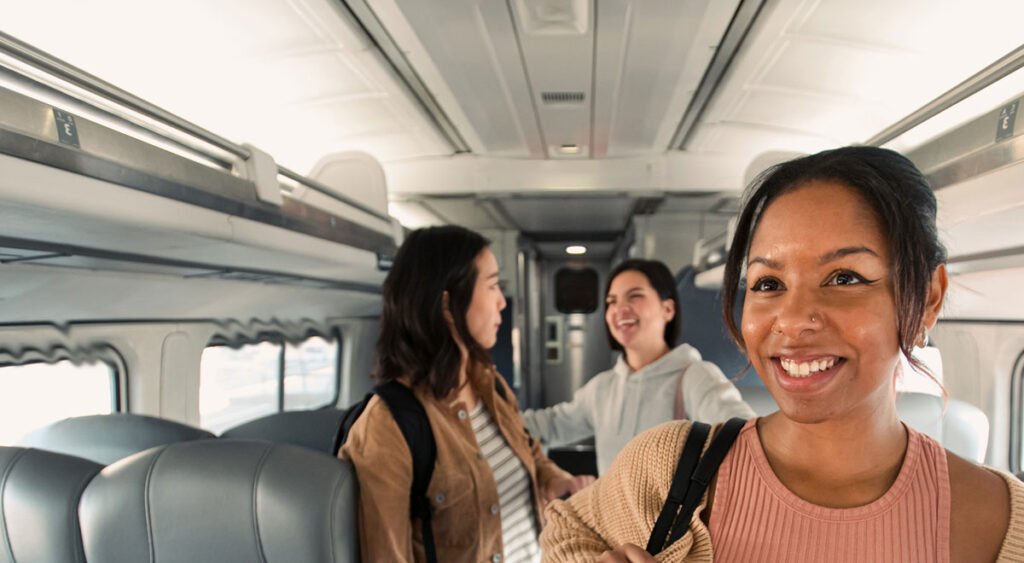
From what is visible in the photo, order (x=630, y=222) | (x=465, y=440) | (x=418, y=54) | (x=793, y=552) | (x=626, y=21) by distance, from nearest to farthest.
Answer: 1. (x=793, y=552)
2. (x=465, y=440)
3. (x=626, y=21)
4. (x=418, y=54)
5. (x=630, y=222)

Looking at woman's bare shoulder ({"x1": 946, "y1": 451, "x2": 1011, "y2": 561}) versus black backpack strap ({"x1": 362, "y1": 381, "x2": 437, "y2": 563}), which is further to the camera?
black backpack strap ({"x1": 362, "y1": 381, "x2": 437, "y2": 563})

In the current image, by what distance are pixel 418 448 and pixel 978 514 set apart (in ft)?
4.54

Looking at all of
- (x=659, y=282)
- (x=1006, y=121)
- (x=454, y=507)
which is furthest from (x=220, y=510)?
(x=1006, y=121)

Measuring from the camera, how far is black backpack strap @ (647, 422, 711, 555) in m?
1.14

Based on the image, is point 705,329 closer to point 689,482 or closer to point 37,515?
point 689,482

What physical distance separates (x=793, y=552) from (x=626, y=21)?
2227 mm

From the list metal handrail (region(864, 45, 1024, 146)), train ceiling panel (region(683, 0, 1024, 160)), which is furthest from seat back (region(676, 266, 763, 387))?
metal handrail (region(864, 45, 1024, 146))

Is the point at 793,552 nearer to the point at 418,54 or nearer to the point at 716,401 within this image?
the point at 716,401

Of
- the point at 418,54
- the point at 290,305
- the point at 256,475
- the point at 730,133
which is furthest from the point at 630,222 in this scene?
the point at 256,475

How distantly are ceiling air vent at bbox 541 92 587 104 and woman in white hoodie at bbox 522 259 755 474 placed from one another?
1.06m

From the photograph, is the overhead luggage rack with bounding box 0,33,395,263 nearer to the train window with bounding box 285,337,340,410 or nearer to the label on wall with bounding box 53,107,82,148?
the label on wall with bounding box 53,107,82,148

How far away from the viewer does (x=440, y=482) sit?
6.59 feet

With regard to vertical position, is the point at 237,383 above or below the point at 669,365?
below

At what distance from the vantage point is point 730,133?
14.5ft
